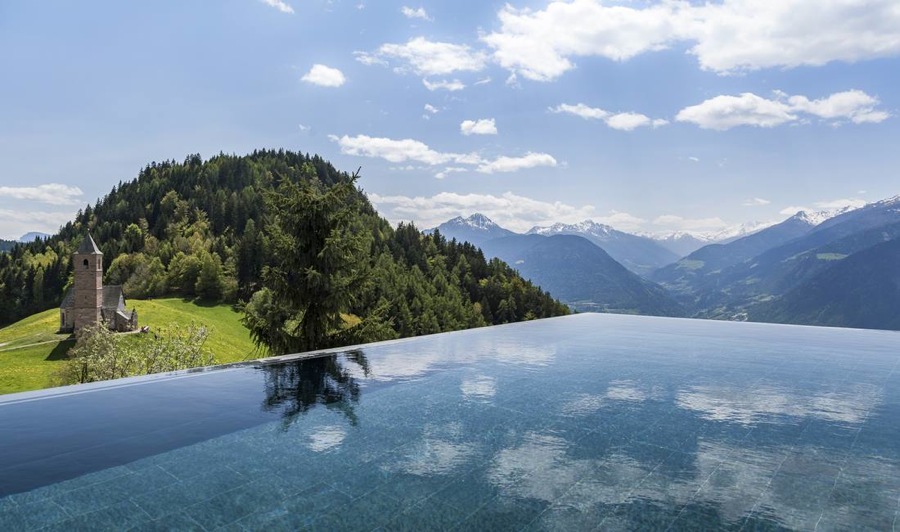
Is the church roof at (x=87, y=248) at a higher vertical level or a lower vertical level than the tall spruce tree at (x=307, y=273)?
higher

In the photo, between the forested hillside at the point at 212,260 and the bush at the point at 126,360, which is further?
the forested hillside at the point at 212,260

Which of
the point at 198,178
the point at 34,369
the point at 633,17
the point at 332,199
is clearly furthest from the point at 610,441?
the point at 198,178

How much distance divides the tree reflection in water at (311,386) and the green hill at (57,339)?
3770 centimetres

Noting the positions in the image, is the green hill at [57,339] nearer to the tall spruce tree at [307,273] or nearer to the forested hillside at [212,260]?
the forested hillside at [212,260]

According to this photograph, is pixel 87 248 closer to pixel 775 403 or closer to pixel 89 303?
pixel 89 303

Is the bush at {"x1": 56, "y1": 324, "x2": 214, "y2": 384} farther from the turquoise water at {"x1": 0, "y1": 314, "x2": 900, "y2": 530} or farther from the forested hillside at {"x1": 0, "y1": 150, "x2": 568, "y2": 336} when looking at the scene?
the forested hillside at {"x1": 0, "y1": 150, "x2": 568, "y2": 336}

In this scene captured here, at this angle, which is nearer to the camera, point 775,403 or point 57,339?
point 775,403

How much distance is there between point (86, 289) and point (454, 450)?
84.8 m

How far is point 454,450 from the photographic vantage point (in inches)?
236

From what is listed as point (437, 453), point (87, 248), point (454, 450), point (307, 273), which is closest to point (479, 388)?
point (454, 450)

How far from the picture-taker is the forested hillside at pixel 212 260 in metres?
98.5

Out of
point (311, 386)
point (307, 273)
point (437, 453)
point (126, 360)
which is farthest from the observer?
point (126, 360)

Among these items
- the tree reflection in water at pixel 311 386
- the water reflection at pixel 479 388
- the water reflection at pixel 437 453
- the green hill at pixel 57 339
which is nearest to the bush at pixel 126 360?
the green hill at pixel 57 339

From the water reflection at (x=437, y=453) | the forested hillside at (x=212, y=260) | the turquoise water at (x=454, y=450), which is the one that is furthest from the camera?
the forested hillside at (x=212, y=260)
